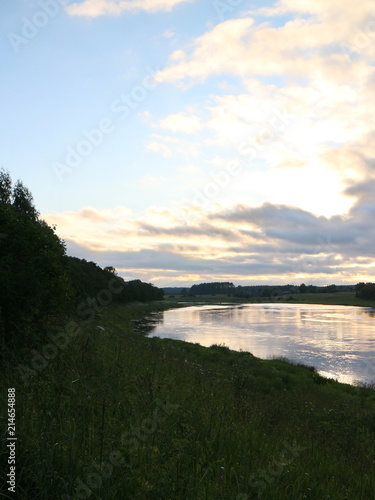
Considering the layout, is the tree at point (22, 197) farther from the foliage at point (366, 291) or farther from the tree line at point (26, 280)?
the foliage at point (366, 291)

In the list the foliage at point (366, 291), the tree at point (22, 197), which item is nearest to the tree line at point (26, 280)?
the tree at point (22, 197)

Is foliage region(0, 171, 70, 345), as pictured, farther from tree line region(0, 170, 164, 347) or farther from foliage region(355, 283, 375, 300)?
foliage region(355, 283, 375, 300)

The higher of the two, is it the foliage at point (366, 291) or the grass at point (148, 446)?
the grass at point (148, 446)

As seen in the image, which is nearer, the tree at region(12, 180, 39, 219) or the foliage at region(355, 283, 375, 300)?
the tree at region(12, 180, 39, 219)

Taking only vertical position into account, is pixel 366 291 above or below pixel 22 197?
below

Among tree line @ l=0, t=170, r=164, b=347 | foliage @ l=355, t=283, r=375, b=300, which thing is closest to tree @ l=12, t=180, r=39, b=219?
tree line @ l=0, t=170, r=164, b=347

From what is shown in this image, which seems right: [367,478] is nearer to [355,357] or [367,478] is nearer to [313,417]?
[313,417]

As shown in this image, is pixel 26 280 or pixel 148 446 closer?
pixel 148 446

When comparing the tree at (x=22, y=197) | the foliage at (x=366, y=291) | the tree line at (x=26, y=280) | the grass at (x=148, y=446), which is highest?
the tree at (x=22, y=197)

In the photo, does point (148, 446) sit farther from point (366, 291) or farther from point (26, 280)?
point (366, 291)

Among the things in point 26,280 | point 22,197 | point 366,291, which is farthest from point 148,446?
point 366,291

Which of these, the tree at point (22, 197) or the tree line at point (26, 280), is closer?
the tree line at point (26, 280)

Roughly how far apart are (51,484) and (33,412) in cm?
139

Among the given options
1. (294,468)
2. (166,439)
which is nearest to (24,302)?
(166,439)
